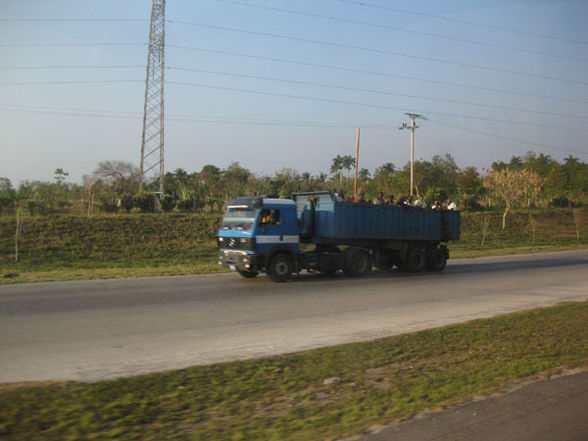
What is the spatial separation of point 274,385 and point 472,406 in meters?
2.22

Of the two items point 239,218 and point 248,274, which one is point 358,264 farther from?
point 239,218

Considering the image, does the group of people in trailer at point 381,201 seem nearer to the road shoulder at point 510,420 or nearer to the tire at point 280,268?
the tire at point 280,268

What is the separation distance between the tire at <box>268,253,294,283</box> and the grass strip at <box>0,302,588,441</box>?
7391 millimetres

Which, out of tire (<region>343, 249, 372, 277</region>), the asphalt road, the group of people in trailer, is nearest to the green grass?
the asphalt road

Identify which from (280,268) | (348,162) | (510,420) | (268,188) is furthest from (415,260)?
(348,162)

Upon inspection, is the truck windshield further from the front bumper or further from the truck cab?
the front bumper

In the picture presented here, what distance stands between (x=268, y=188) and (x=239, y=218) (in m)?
27.6

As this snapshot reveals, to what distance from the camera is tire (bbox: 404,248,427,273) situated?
19172mm

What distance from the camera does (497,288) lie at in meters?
14.8

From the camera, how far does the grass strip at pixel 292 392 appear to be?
463 cm

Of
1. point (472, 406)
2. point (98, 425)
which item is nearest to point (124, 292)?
point (98, 425)

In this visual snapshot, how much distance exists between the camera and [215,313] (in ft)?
34.6

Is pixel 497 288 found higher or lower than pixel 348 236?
lower

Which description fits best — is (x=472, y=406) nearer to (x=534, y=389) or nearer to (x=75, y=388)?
(x=534, y=389)
